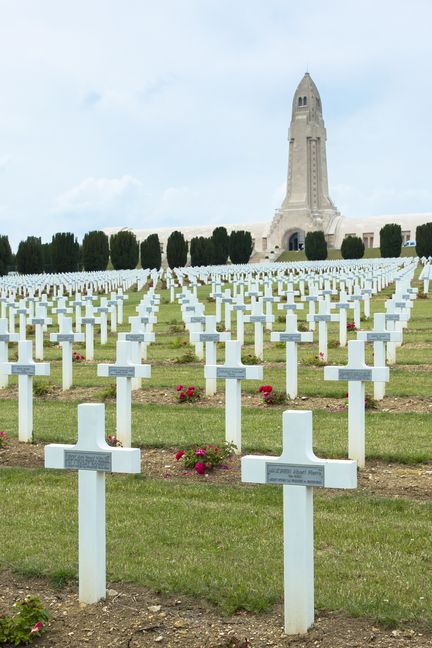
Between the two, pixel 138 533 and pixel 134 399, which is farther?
pixel 134 399

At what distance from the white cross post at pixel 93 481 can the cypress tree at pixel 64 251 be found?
44.3 meters

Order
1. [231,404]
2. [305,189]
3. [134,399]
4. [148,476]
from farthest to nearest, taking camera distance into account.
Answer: [305,189]
[134,399]
[231,404]
[148,476]

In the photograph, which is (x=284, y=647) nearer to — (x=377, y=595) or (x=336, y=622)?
(x=336, y=622)

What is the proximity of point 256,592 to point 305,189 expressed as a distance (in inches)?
3344

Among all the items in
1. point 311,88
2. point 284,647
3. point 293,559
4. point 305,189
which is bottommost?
point 284,647

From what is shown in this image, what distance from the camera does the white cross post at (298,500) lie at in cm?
376

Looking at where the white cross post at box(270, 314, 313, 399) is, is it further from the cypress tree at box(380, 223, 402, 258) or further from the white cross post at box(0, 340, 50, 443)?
the cypress tree at box(380, 223, 402, 258)

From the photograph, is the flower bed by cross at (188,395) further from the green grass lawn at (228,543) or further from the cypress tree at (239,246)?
the cypress tree at (239,246)

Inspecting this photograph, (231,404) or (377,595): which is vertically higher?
(231,404)

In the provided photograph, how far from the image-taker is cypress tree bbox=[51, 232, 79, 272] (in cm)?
4768

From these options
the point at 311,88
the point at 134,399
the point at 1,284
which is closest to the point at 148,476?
the point at 134,399

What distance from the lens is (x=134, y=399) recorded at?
10.3 meters

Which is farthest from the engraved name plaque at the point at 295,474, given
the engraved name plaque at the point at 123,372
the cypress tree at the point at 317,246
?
the cypress tree at the point at 317,246

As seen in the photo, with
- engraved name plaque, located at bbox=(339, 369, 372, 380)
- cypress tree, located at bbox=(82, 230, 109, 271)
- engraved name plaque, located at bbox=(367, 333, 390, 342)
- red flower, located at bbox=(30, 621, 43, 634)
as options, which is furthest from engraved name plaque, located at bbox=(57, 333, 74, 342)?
cypress tree, located at bbox=(82, 230, 109, 271)
